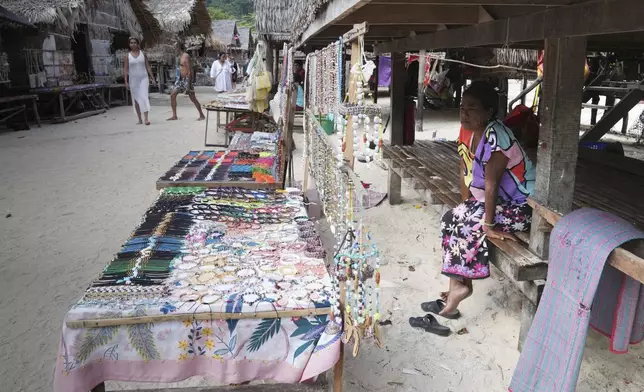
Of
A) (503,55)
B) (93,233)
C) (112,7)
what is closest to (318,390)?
(93,233)

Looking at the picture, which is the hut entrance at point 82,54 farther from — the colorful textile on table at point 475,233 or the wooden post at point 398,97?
the colorful textile on table at point 475,233

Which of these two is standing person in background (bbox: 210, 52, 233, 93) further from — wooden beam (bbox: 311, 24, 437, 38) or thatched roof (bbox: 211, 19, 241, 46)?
thatched roof (bbox: 211, 19, 241, 46)

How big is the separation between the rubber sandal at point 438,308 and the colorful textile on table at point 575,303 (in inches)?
40.0

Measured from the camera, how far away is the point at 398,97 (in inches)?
264

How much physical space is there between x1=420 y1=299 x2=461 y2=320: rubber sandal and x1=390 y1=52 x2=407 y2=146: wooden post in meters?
3.53

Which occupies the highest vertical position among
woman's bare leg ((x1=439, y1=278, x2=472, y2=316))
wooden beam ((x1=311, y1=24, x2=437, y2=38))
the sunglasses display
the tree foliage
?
the tree foliage

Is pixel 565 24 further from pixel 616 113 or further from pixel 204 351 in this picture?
pixel 616 113

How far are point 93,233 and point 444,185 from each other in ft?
11.3

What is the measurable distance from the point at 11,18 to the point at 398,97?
30.5ft

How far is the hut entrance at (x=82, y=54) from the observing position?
16.1m

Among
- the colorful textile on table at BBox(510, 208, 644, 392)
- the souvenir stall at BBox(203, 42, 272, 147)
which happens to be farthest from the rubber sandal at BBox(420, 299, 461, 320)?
the souvenir stall at BBox(203, 42, 272, 147)

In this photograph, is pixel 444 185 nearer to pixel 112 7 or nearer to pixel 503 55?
pixel 503 55

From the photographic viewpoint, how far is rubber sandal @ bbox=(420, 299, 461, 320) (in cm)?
359

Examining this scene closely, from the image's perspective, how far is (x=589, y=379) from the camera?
2.88 metres
